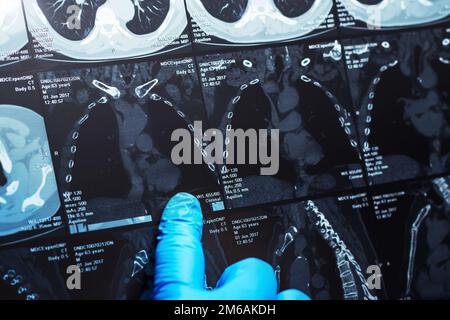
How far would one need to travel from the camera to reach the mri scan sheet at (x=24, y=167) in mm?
1455

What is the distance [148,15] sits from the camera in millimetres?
1520

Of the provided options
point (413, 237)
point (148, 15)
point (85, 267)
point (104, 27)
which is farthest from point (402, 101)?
point (85, 267)

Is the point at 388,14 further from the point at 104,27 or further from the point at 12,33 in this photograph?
the point at 12,33

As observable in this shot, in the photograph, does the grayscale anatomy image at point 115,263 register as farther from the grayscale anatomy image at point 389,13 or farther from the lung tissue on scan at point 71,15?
the grayscale anatomy image at point 389,13

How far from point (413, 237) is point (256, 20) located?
0.87 m

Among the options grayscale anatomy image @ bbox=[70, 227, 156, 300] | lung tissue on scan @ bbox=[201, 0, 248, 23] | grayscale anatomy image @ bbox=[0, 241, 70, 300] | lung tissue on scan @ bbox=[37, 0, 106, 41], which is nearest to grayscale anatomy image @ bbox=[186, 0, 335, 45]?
lung tissue on scan @ bbox=[201, 0, 248, 23]

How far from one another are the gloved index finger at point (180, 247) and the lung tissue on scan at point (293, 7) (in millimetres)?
653

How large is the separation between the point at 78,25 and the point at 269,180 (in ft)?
2.43

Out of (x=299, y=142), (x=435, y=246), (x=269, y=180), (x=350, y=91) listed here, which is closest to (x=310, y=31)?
(x=350, y=91)

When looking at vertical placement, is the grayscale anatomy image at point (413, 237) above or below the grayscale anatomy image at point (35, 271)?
below

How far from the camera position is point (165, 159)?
153cm

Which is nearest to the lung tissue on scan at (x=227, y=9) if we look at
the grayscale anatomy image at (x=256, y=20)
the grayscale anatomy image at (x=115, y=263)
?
the grayscale anatomy image at (x=256, y=20)

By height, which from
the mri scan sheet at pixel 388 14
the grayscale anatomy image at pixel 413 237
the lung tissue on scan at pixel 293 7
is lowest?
the grayscale anatomy image at pixel 413 237

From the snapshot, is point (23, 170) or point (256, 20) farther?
point (256, 20)
